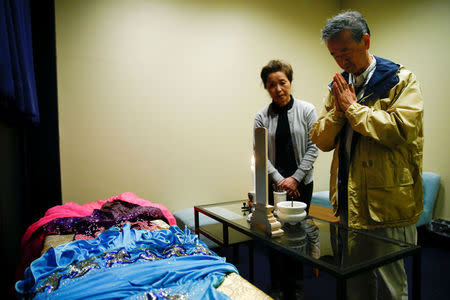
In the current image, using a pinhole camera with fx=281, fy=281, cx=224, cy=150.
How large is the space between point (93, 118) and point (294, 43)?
8.64ft

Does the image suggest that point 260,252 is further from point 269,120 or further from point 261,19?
point 261,19

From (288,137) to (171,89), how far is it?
1.58m

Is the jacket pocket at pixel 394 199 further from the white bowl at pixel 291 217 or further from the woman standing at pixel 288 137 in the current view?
the woman standing at pixel 288 137

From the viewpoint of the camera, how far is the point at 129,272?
105cm

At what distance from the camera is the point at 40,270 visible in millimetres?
1171

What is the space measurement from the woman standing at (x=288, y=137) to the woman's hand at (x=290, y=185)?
0.01m

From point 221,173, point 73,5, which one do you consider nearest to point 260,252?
point 221,173

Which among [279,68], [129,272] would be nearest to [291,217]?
[129,272]

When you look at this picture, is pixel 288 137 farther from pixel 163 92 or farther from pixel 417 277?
pixel 163 92

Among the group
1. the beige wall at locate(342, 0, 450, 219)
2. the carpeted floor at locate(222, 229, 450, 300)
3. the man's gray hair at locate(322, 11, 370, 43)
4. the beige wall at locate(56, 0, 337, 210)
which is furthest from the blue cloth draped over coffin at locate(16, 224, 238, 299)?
the beige wall at locate(342, 0, 450, 219)

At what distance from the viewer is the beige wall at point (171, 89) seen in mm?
2695

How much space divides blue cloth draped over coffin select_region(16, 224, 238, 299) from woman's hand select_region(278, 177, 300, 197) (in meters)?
0.71

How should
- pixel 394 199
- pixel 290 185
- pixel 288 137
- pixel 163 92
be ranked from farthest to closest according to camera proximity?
pixel 163 92 → pixel 288 137 → pixel 290 185 → pixel 394 199

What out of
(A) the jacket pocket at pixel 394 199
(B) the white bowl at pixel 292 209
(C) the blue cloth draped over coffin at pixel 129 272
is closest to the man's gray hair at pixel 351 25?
(A) the jacket pocket at pixel 394 199
